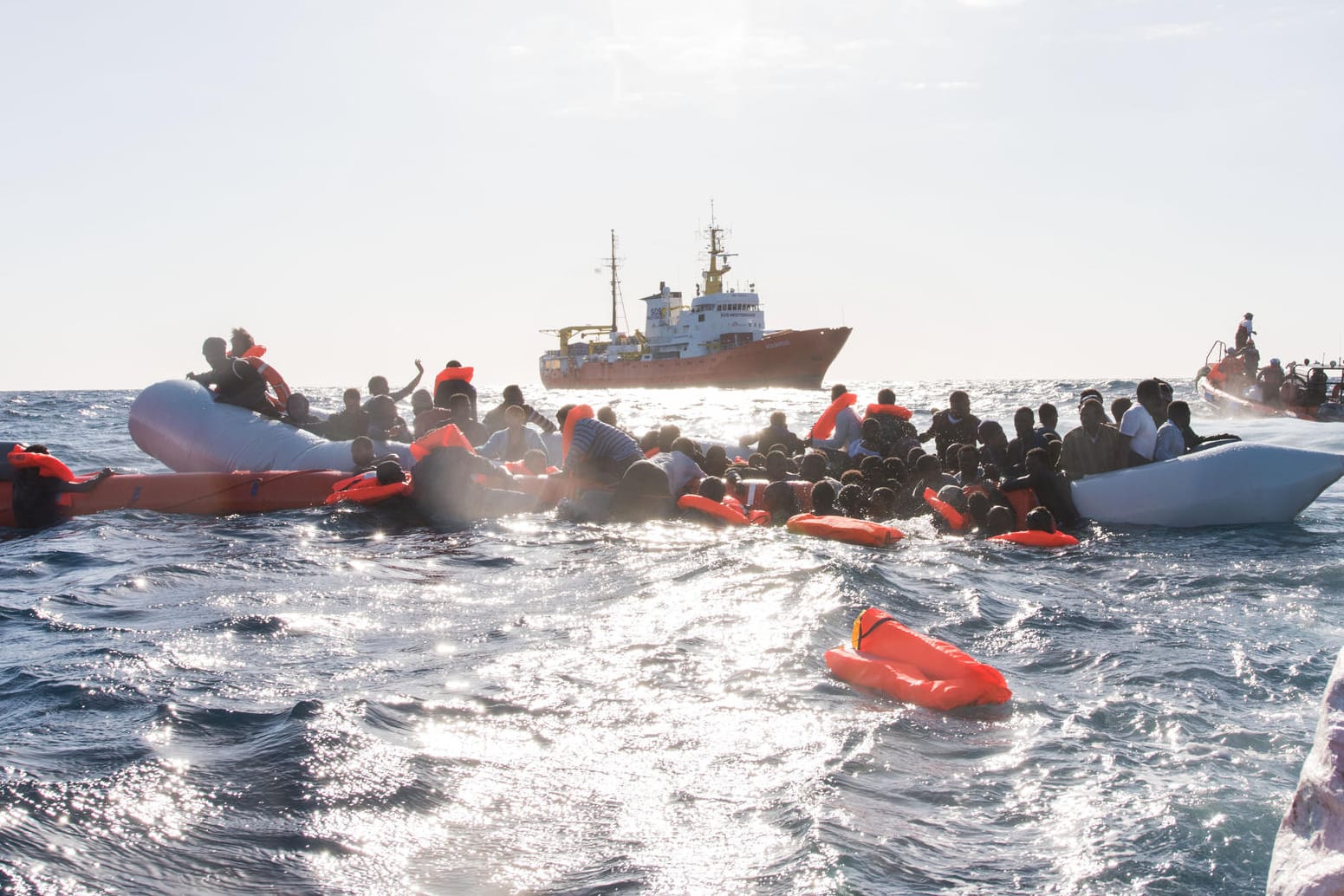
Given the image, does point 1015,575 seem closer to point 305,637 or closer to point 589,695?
point 589,695

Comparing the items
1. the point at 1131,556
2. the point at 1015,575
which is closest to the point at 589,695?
the point at 1015,575

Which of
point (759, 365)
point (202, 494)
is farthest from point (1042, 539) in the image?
point (759, 365)

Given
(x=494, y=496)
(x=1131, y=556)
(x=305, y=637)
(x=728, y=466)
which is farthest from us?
(x=728, y=466)

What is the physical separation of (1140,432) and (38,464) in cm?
1270

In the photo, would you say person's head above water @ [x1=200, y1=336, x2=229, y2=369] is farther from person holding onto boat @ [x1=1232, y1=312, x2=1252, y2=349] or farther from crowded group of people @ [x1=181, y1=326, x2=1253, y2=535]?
person holding onto boat @ [x1=1232, y1=312, x2=1252, y2=349]

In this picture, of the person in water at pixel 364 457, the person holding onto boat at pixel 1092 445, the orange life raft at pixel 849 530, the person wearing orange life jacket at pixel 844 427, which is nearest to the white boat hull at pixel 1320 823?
the orange life raft at pixel 849 530

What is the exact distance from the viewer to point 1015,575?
9102 mm

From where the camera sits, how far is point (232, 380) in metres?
13.1

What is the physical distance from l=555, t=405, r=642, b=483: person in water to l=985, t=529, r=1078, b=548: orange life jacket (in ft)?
13.9

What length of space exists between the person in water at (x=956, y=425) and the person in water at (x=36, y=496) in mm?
10792

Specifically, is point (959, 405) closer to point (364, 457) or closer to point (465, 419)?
point (465, 419)

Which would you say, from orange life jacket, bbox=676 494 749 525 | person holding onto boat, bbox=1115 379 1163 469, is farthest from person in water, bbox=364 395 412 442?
person holding onto boat, bbox=1115 379 1163 469

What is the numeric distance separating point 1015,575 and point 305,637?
6025 millimetres

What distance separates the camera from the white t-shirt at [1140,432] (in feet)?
38.0
